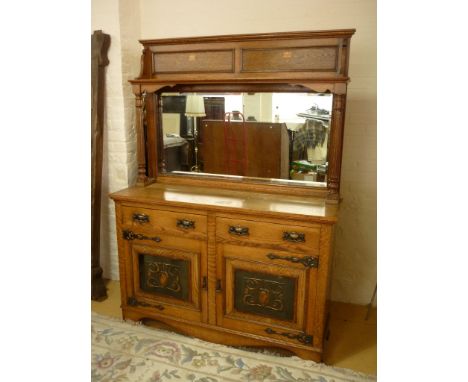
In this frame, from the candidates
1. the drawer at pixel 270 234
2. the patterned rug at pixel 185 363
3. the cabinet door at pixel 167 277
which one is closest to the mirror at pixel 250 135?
the drawer at pixel 270 234

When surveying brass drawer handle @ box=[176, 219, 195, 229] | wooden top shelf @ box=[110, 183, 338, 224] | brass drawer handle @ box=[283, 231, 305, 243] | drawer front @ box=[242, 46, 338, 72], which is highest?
drawer front @ box=[242, 46, 338, 72]

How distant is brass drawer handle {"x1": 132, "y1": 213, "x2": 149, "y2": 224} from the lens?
2.01m

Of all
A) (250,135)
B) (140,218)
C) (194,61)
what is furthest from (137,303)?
(194,61)

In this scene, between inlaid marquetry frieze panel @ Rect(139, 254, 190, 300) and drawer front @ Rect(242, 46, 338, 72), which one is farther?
inlaid marquetry frieze panel @ Rect(139, 254, 190, 300)

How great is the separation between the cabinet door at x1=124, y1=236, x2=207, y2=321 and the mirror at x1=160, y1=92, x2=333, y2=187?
0.54 meters

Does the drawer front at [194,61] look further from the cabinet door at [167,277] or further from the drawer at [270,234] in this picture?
the cabinet door at [167,277]

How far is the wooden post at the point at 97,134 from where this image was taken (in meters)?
2.31

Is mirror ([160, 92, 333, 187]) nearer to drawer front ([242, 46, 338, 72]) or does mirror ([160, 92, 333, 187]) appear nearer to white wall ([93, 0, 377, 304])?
drawer front ([242, 46, 338, 72])

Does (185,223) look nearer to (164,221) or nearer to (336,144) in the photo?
(164,221)

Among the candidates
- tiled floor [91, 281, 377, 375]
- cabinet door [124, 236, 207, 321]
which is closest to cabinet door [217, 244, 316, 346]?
cabinet door [124, 236, 207, 321]

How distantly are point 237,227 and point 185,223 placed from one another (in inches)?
11.8
